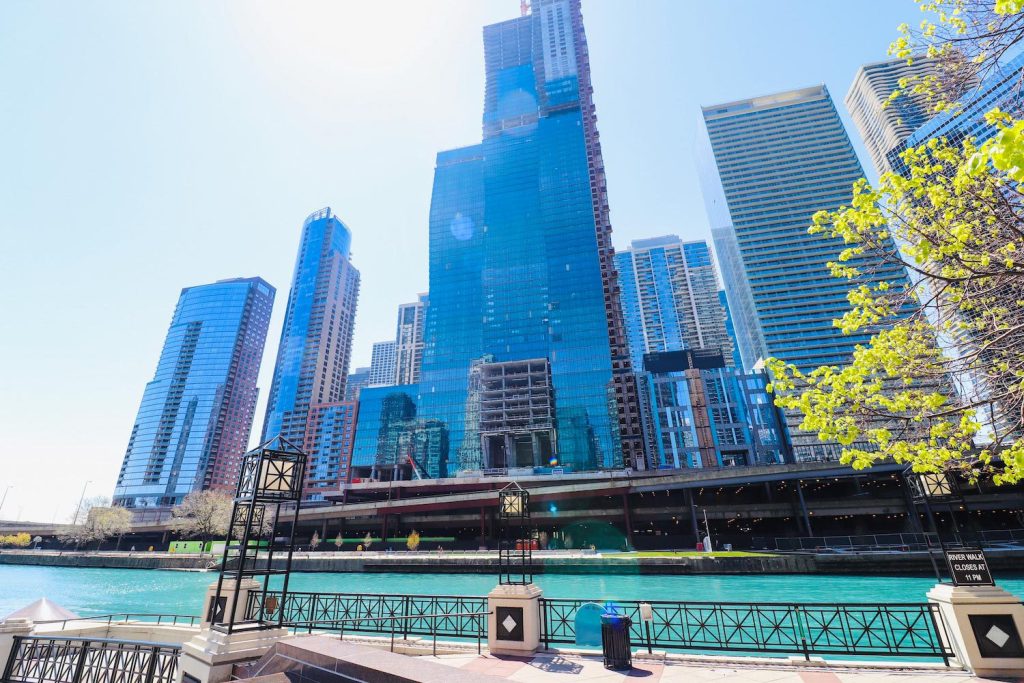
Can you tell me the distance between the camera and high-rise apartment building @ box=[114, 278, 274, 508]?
162625 mm

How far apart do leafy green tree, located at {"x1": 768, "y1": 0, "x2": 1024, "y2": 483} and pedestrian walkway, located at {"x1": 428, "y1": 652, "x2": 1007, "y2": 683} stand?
12.6 feet

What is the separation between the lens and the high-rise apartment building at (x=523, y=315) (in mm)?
103750

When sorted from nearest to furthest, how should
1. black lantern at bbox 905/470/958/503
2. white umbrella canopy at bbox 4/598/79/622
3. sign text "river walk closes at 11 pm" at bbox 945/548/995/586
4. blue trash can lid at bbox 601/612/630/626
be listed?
sign text "river walk closes at 11 pm" at bbox 945/548/995/586, blue trash can lid at bbox 601/612/630/626, black lantern at bbox 905/470/958/503, white umbrella canopy at bbox 4/598/79/622

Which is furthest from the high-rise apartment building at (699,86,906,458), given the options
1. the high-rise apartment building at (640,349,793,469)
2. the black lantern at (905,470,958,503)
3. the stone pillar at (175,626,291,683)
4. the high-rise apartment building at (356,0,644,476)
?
the stone pillar at (175,626,291,683)

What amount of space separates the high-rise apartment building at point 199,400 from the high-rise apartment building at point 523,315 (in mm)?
85946

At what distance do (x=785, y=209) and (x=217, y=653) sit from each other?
17962 cm

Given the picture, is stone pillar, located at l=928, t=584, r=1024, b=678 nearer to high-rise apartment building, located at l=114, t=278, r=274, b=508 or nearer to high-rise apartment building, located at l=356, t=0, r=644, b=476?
high-rise apartment building, located at l=356, t=0, r=644, b=476

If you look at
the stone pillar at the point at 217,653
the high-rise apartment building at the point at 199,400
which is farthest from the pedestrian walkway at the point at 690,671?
the high-rise apartment building at the point at 199,400

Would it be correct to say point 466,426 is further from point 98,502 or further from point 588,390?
point 98,502

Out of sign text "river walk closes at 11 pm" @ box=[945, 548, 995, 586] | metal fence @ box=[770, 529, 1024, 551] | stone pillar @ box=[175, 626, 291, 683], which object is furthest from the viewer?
metal fence @ box=[770, 529, 1024, 551]

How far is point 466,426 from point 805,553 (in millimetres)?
78366

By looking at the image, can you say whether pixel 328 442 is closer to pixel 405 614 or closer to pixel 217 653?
pixel 405 614

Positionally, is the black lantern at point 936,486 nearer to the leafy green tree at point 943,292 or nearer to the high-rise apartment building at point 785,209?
the leafy green tree at point 943,292

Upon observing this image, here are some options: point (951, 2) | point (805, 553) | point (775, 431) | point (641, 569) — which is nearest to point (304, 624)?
point (951, 2)
